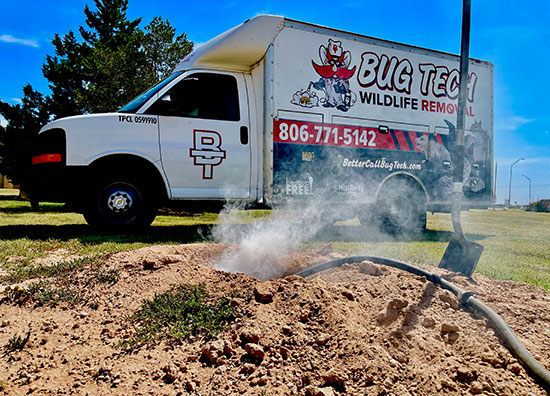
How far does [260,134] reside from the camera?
21.3 feet

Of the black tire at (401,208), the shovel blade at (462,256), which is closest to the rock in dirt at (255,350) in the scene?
the shovel blade at (462,256)

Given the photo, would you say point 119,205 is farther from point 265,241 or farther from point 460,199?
point 460,199

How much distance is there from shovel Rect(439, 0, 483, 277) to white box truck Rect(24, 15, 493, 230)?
2.61m

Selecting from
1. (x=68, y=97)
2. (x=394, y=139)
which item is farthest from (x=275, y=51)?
(x=68, y=97)

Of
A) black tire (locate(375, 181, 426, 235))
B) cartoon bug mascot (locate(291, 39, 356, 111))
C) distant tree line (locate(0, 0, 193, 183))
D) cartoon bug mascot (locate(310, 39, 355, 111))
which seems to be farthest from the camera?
distant tree line (locate(0, 0, 193, 183))

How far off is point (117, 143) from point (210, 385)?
487cm

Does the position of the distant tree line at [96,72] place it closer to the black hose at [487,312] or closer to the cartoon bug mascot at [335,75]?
the cartoon bug mascot at [335,75]

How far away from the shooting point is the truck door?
6090 millimetres

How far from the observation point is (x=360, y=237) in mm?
7141

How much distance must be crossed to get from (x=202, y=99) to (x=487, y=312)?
17.2 feet

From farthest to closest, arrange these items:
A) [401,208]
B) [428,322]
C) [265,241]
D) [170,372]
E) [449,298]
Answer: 1. [401,208]
2. [265,241]
3. [449,298]
4. [428,322]
5. [170,372]

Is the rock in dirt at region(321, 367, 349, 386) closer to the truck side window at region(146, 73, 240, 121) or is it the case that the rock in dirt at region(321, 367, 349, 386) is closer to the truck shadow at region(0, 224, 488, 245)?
the truck shadow at region(0, 224, 488, 245)

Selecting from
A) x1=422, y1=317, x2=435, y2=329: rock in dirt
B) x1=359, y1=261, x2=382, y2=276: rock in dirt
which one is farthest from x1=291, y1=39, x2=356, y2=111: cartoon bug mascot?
x1=422, y1=317, x2=435, y2=329: rock in dirt

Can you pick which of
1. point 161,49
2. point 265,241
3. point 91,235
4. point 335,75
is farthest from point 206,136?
point 161,49
